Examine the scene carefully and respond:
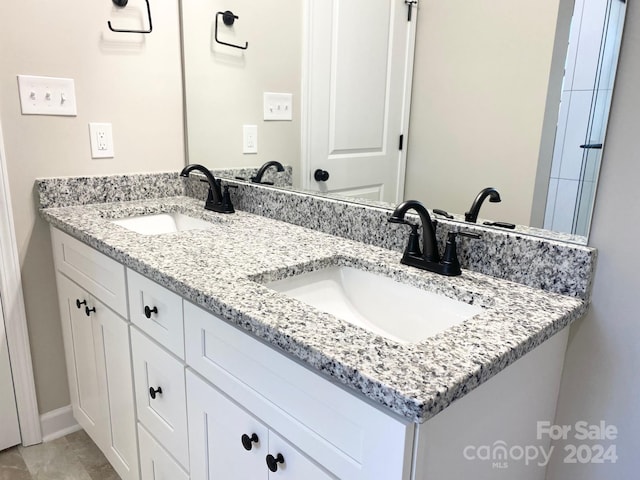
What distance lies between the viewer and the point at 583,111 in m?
0.92

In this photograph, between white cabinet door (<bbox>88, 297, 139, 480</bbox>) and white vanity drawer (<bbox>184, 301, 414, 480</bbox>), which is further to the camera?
white cabinet door (<bbox>88, 297, 139, 480</bbox>)

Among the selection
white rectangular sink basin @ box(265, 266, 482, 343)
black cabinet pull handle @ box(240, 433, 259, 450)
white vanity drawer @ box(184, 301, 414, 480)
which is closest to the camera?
white vanity drawer @ box(184, 301, 414, 480)

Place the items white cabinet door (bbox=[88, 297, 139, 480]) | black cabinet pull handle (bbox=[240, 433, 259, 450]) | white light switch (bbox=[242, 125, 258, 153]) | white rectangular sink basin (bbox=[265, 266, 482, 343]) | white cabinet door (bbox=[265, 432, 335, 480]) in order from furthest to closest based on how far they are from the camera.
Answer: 1. white light switch (bbox=[242, 125, 258, 153])
2. white cabinet door (bbox=[88, 297, 139, 480])
3. white rectangular sink basin (bbox=[265, 266, 482, 343])
4. black cabinet pull handle (bbox=[240, 433, 259, 450])
5. white cabinet door (bbox=[265, 432, 335, 480])

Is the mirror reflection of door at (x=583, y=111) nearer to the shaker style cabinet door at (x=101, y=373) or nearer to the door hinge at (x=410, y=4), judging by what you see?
the door hinge at (x=410, y=4)

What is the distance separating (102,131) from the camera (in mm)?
1762

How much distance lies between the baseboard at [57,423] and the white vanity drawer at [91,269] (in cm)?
60

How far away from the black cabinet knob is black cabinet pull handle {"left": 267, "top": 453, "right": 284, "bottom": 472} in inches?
35.8

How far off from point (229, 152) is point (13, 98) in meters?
0.74

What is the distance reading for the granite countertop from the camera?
65 cm

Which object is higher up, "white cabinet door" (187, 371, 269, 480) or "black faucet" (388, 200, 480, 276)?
"black faucet" (388, 200, 480, 276)

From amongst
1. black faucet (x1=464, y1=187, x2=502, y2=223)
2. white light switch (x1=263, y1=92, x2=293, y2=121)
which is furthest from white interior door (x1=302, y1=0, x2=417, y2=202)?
black faucet (x1=464, y1=187, x2=502, y2=223)

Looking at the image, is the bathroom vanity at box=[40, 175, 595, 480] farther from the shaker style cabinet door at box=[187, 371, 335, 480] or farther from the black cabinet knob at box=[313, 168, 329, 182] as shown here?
the black cabinet knob at box=[313, 168, 329, 182]

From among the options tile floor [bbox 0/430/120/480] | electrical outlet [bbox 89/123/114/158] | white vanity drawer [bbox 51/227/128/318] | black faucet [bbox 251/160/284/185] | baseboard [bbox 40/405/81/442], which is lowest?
tile floor [bbox 0/430/120/480]

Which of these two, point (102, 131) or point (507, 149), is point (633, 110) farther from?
point (102, 131)
